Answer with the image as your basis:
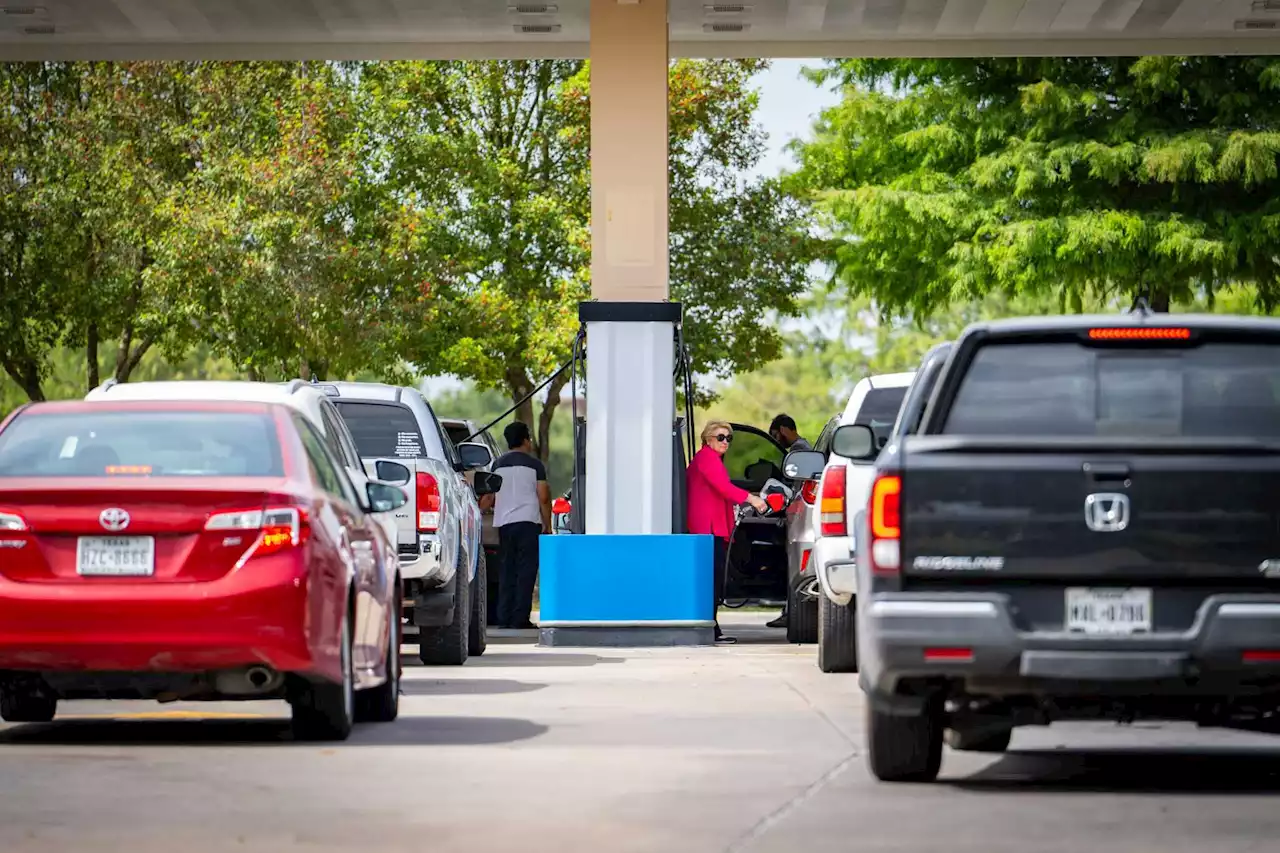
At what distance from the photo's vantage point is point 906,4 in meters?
24.6

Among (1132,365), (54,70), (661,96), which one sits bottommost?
(1132,365)

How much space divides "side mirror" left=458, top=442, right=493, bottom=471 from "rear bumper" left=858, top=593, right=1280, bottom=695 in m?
10.3

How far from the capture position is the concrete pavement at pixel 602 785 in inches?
345

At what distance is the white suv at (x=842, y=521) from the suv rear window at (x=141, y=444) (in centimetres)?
448

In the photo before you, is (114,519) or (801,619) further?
(801,619)

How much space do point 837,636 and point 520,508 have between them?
7045 mm

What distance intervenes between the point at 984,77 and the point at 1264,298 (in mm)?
5403

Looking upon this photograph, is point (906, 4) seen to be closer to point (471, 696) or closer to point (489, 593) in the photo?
point (489, 593)

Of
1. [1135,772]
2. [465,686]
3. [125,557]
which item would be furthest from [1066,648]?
[465,686]

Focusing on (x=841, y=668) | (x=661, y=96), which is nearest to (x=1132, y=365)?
(x=841, y=668)

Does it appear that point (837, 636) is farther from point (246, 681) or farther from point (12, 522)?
point (12, 522)

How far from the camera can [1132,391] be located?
10211 millimetres

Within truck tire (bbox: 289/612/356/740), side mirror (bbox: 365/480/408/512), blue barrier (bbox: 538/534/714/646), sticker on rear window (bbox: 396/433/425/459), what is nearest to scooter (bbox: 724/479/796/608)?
blue barrier (bbox: 538/534/714/646)

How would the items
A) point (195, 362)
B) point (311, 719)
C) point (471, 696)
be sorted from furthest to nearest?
point (195, 362) → point (471, 696) → point (311, 719)
